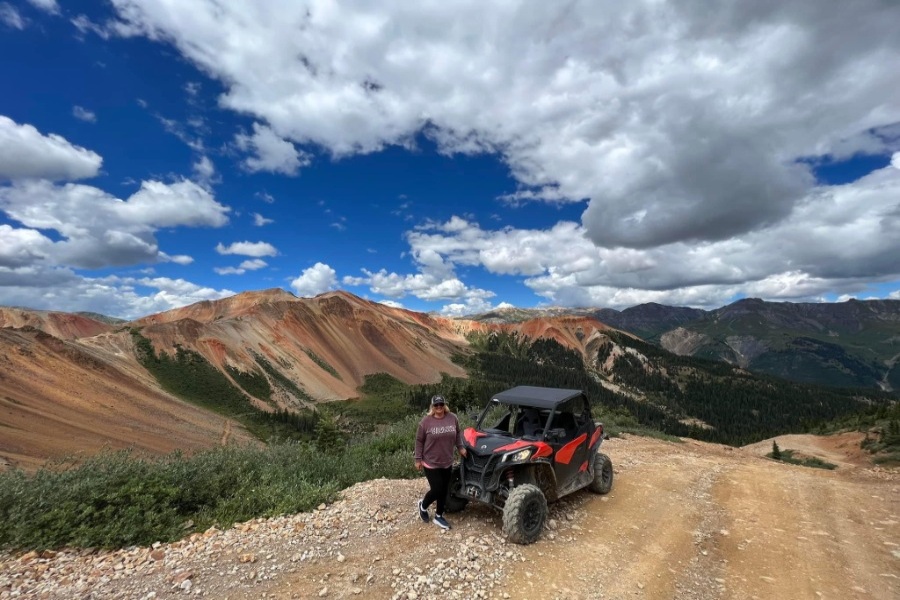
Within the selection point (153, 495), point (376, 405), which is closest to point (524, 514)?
point (153, 495)

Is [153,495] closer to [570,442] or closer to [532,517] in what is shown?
[532,517]

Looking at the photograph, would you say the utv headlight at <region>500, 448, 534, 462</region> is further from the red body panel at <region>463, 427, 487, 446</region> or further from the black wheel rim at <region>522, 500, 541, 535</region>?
the red body panel at <region>463, 427, 487, 446</region>

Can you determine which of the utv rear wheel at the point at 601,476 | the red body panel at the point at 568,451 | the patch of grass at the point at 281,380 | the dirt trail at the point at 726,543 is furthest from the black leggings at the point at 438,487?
the patch of grass at the point at 281,380

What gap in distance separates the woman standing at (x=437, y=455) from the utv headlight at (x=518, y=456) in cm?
78

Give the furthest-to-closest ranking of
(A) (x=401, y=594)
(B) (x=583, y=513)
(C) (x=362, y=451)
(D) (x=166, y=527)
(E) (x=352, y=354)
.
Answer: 1. (E) (x=352, y=354)
2. (C) (x=362, y=451)
3. (B) (x=583, y=513)
4. (D) (x=166, y=527)
5. (A) (x=401, y=594)

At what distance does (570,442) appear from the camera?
793 centimetres

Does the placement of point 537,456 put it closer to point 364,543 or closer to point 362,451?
point 364,543

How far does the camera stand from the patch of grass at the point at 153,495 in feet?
21.3

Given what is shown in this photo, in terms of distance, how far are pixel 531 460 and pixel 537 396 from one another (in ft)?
5.50

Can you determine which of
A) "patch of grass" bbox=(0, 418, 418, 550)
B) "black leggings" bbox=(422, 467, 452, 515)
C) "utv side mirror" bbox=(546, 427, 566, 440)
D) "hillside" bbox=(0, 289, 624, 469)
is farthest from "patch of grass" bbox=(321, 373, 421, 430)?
"black leggings" bbox=(422, 467, 452, 515)

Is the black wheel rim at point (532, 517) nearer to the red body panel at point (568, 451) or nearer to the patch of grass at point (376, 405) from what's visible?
the red body panel at point (568, 451)

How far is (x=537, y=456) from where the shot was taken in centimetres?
721

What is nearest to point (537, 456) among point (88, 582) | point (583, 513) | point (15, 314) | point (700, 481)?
point (583, 513)

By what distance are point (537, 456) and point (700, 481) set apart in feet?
18.9
